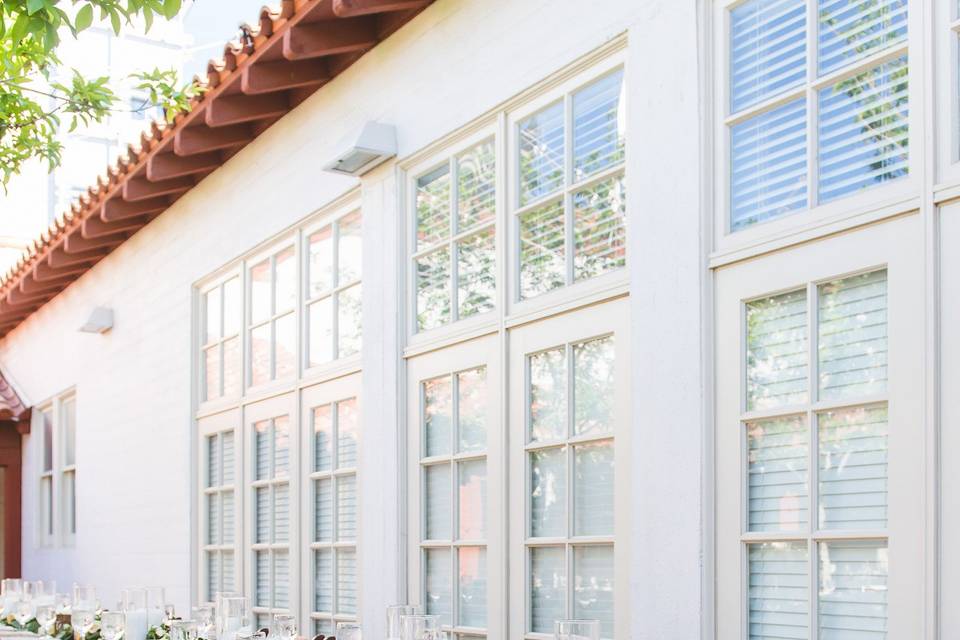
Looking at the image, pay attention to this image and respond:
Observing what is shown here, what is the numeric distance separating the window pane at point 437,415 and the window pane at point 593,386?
0.99 meters

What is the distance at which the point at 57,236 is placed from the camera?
10.8 m

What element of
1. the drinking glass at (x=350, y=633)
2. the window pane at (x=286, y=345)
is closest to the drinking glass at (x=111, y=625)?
the drinking glass at (x=350, y=633)

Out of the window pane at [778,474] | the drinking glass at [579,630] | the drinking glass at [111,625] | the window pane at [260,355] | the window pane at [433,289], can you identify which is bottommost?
the drinking glass at [111,625]

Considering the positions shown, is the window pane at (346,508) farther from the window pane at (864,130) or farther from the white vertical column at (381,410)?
the window pane at (864,130)

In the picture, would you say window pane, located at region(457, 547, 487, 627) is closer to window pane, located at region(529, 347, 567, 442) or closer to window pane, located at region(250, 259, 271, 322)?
window pane, located at region(529, 347, 567, 442)

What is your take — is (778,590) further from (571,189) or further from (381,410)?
(381,410)

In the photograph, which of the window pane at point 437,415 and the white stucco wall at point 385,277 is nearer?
the white stucco wall at point 385,277

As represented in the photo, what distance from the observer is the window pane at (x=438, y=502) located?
6.07 meters

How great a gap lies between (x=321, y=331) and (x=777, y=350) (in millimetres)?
3719

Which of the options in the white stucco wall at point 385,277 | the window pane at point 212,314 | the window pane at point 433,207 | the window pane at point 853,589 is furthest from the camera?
the window pane at point 212,314

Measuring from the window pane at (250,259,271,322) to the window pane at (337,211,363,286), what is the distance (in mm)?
1065

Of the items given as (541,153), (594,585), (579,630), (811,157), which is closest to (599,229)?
(541,153)

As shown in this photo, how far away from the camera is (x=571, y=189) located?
5.29m

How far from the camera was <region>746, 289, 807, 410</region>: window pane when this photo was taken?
414 cm
